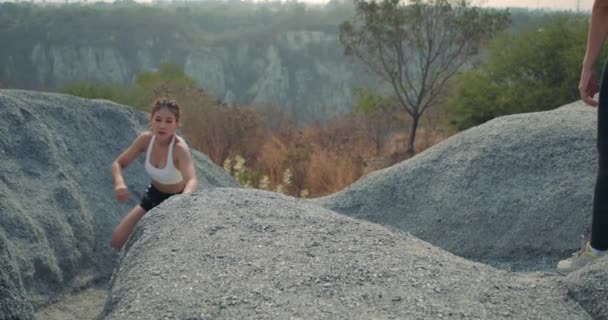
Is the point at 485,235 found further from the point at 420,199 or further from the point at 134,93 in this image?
the point at 134,93

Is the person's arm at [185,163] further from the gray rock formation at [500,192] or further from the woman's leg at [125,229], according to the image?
the gray rock formation at [500,192]

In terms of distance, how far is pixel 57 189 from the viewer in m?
5.25

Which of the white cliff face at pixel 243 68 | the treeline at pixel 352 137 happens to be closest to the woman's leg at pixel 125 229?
the treeline at pixel 352 137

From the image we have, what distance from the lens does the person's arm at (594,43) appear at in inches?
132

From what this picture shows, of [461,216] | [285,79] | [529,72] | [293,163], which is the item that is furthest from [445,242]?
[285,79]

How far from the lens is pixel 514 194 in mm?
6043

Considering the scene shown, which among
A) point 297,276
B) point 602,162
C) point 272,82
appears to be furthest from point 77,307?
point 272,82

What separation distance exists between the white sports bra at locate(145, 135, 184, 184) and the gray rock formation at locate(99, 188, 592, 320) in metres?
0.40

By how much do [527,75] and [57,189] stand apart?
968 centimetres

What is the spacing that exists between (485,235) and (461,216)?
1.05 feet

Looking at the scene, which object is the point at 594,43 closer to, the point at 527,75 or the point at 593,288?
the point at 593,288

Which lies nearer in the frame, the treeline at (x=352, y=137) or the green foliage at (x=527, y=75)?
the treeline at (x=352, y=137)

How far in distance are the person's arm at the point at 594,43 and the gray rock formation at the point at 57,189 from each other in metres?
3.14

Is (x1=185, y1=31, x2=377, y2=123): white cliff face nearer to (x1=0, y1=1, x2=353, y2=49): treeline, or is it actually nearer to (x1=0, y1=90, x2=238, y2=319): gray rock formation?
(x1=0, y1=1, x2=353, y2=49): treeline
